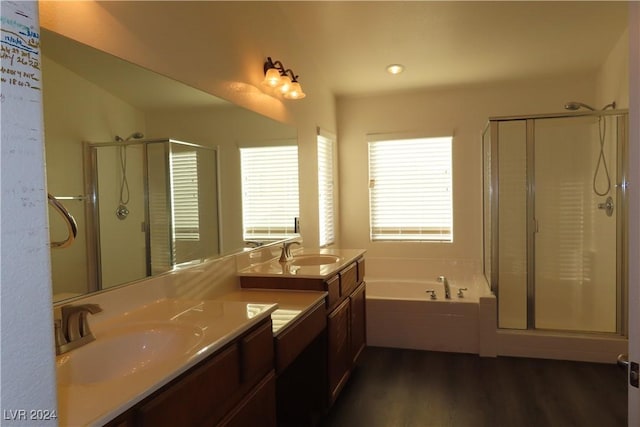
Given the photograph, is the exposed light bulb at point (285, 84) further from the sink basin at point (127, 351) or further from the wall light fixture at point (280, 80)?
the sink basin at point (127, 351)

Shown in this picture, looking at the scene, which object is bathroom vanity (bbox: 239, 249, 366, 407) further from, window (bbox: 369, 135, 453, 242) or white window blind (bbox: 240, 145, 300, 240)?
window (bbox: 369, 135, 453, 242)

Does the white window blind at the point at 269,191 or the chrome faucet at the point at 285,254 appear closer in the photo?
the white window blind at the point at 269,191

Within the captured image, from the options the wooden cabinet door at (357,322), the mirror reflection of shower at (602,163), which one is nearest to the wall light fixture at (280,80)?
the wooden cabinet door at (357,322)

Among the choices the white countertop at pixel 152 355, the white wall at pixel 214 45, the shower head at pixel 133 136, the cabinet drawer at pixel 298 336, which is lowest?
the cabinet drawer at pixel 298 336

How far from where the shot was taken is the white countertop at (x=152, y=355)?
820 mm

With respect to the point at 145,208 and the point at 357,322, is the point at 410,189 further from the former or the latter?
the point at 145,208

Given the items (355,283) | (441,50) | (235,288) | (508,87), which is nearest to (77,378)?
(235,288)

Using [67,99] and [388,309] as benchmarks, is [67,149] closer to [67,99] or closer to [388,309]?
[67,99]

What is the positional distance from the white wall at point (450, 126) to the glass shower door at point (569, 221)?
59 centimetres

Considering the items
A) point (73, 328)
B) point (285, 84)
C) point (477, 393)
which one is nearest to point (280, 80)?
point (285, 84)

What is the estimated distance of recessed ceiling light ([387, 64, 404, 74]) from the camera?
3.73m

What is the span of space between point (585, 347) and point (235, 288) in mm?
2644

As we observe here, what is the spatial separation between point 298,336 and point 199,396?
0.72 metres

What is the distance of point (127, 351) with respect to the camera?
1.29m
